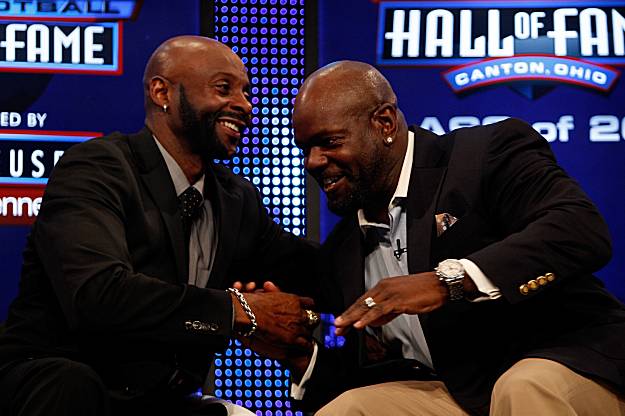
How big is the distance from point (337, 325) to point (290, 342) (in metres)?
0.47

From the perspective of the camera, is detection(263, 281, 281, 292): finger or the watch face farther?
detection(263, 281, 281, 292): finger

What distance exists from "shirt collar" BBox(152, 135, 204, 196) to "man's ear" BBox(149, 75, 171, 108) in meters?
0.16

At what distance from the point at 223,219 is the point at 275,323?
46 cm

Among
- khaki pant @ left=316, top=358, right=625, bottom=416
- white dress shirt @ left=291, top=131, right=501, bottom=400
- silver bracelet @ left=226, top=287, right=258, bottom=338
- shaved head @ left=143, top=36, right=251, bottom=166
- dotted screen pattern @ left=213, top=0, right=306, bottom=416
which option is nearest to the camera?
khaki pant @ left=316, top=358, right=625, bottom=416

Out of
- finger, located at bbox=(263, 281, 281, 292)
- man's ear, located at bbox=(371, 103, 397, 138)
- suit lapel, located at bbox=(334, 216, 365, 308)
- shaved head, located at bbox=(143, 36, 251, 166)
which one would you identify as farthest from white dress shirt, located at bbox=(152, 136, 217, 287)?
man's ear, located at bbox=(371, 103, 397, 138)

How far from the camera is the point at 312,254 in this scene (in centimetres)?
345

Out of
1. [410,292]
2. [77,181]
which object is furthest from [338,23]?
[410,292]

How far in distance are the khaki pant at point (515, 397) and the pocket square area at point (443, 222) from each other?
0.47 meters

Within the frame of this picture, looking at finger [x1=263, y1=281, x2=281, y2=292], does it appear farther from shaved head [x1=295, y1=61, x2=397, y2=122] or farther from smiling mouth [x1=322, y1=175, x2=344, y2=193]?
shaved head [x1=295, y1=61, x2=397, y2=122]

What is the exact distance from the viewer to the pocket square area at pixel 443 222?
2.89 meters

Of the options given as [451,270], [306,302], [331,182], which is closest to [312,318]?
[306,302]

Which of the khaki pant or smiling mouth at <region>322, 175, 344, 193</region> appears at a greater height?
smiling mouth at <region>322, 175, 344, 193</region>

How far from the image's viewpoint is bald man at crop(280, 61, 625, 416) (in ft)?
8.38

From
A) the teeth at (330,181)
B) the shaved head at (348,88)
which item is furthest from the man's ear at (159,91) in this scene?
the teeth at (330,181)
